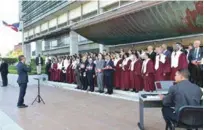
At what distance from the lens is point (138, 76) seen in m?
14.7

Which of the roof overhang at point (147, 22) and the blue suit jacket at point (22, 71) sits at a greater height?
the roof overhang at point (147, 22)

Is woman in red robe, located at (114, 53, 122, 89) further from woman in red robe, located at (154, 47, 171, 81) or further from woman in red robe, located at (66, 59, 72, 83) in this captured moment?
woman in red robe, located at (66, 59, 72, 83)

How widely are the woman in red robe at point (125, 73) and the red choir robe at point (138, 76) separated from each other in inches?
25.3

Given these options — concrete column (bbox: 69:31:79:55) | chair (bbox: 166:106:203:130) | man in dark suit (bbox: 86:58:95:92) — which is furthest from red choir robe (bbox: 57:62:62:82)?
chair (bbox: 166:106:203:130)

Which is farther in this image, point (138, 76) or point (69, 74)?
point (69, 74)

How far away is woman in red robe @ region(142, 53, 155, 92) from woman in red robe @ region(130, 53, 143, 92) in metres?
0.46

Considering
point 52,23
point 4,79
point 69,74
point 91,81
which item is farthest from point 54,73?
point 52,23

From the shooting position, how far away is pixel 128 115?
10.2 m

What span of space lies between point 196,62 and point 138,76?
124 inches

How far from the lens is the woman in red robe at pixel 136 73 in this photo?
14586mm

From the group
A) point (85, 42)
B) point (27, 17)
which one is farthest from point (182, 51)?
point (27, 17)

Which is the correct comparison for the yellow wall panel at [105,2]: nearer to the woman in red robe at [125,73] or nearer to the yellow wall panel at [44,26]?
the woman in red robe at [125,73]

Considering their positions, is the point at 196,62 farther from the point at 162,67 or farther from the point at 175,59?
the point at 162,67

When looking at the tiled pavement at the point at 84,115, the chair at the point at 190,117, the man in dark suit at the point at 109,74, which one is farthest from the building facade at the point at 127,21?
the chair at the point at 190,117
